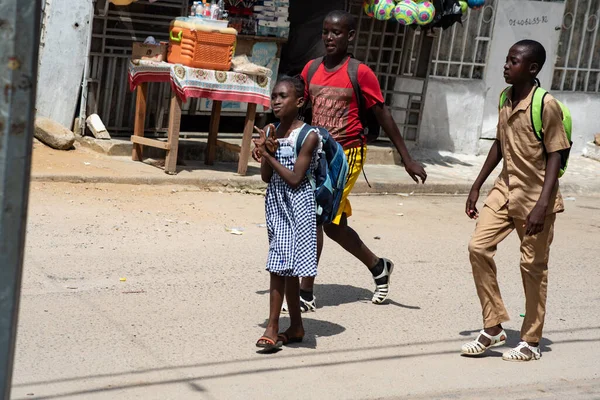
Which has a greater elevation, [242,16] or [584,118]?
[242,16]

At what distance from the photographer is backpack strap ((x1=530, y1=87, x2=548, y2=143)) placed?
539cm

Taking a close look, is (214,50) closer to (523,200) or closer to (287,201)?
(287,201)

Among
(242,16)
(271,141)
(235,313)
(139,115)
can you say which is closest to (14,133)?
(271,141)

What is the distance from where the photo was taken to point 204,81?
9.98 metres

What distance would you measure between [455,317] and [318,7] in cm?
727

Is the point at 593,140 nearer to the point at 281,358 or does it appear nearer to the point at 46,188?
the point at 46,188

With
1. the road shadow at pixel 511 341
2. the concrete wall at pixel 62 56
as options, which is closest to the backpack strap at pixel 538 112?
the road shadow at pixel 511 341

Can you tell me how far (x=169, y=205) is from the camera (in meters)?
9.05

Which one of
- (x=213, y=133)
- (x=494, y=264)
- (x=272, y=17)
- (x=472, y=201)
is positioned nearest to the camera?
(x=494, y=264)

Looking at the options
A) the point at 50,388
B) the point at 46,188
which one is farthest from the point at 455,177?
the point at 50,388

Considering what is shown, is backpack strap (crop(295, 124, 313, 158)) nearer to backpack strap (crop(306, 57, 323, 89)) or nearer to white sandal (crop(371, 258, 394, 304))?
backpack strap (crop(306, 57, 323, 89))

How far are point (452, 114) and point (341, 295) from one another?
778 cm

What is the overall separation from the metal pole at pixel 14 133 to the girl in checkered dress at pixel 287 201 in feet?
9.04

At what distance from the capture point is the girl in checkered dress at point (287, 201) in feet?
17.3
